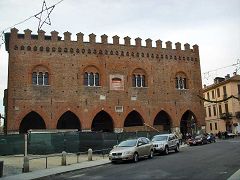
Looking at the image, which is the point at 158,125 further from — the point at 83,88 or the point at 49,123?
the point at 49,123

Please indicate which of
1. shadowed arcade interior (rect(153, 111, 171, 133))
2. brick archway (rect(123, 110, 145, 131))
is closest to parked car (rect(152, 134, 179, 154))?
brick archway (rect(123, 110, 145, 131))

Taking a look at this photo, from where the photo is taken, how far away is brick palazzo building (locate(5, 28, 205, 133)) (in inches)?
1437

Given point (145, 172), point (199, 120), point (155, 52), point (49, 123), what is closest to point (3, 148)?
point (49, 123)

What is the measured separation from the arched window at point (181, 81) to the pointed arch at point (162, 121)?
4.02 metres

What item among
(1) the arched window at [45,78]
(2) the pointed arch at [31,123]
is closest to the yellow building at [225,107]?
(1) the arched window at [45,78]

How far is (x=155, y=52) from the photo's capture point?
42875 mm

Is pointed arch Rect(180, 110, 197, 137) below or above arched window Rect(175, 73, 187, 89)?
below

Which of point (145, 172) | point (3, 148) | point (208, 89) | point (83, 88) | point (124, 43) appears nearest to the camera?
point (145, 172)

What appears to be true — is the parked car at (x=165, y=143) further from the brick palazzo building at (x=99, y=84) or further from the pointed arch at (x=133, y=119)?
the pointed arch at (x=133, y=119)

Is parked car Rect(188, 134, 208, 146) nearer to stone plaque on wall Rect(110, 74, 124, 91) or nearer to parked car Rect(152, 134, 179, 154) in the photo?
stone plaque on wall Rect(110, 74, 124, 91)

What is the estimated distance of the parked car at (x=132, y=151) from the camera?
20594mm

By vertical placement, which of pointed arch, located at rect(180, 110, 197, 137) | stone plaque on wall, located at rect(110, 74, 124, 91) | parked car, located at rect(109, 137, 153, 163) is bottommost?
parked car, located at rect(109, 137, 153, 163)

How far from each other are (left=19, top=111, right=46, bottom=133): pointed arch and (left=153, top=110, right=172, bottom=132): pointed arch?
45.2ft

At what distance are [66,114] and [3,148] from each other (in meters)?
10.2
